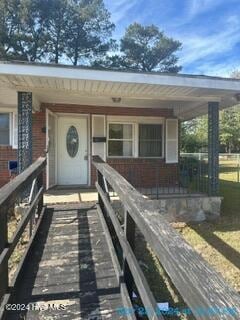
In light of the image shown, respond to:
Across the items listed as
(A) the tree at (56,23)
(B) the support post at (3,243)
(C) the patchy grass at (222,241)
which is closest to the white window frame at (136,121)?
(C) the patchy grass at (222,241)

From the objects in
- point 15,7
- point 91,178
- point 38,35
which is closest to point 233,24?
point 38,35

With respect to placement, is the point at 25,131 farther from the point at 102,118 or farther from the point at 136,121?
the point at 136,121

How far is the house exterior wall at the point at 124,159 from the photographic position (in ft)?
30.5

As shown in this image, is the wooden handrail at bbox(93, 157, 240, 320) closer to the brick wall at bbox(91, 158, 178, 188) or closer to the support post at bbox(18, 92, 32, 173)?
the support post at bbox(18, 92, 32, 173)

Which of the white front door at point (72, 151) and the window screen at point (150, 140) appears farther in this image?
the window screen at point (150, 140)

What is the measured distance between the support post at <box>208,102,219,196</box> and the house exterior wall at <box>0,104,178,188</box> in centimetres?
174

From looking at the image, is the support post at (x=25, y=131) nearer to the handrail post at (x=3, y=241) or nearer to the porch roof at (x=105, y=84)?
the porch roof at (x=105, y=84)

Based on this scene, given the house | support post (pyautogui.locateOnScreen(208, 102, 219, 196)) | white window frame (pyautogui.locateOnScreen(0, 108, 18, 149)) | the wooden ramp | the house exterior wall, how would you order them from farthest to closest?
white window frame (pyautogui.locateOnScreen(0, 108, 18, 149)), the house exterior wall, support post (pyautogui.locateOnScreen(208, 102, 219, 196)), the house, the wooden ramp

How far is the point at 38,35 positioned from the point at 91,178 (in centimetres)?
1856

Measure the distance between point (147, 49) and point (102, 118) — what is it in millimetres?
21441

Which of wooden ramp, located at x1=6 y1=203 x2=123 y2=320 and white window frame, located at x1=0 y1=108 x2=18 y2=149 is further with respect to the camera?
white window frame, located at x1=0 y1=108 x2=18 y2=149

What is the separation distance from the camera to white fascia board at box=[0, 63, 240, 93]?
6.11 metres

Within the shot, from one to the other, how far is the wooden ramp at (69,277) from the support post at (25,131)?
2592 millimetres

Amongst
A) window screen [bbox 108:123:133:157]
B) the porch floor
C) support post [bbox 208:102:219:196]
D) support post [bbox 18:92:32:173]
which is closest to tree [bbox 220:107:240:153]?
window screen [bbox 108:123:133:157]
